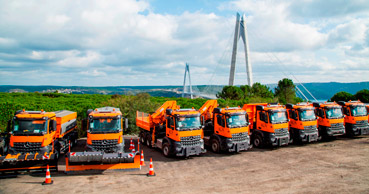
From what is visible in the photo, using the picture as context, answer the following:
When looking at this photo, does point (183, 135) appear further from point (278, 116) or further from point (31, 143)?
point (31, 143)

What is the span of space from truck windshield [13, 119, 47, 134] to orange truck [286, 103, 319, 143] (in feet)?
49.0

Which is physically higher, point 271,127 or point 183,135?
point 271,127

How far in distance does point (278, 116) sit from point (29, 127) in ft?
45.6

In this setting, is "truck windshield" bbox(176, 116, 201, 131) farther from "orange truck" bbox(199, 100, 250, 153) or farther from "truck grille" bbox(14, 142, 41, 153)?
"truck grille" bbox(14, 142, 41, 153)

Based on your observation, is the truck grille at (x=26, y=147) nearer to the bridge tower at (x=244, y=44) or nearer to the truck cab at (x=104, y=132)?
the truck cab at (x=104, y=132)

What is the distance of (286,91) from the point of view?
49.5 m

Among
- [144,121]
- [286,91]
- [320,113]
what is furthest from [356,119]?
[286,91]

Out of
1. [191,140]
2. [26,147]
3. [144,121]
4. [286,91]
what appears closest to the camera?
[26,147]

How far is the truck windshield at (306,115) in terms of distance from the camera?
57.3 feet

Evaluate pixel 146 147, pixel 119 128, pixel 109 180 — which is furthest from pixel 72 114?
pixel 109 180

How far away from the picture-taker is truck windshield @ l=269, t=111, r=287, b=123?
16.5 meters

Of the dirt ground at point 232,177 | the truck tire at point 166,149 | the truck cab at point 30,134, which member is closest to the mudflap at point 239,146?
the dirt ground at point 232,177

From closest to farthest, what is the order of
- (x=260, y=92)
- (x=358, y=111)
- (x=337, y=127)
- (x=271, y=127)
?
(x=271, y=127) < (x=337, y=127) < (x=358, y=111) < (x=260, y=92)

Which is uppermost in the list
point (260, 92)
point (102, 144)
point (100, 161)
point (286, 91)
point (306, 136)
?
point (286, 91)
